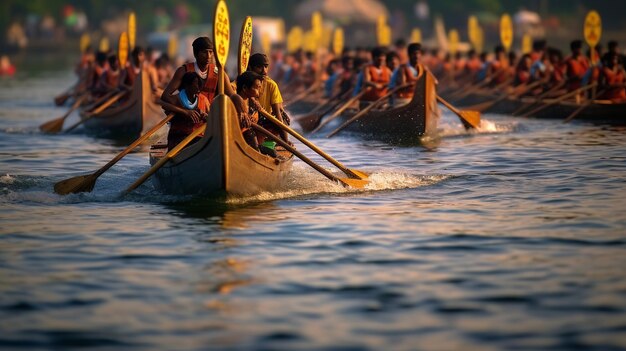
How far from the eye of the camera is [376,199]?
1303 centimetres

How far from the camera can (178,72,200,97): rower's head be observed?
1290cm

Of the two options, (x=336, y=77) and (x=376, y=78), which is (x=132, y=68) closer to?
(x=376, y=78)

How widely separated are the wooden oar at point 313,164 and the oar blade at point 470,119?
819 centimetres

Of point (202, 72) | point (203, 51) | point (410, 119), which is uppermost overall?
point (203, 51)

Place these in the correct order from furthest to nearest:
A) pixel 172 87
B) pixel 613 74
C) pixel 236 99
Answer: pixel 613 74
pixel 172 87
pixel 236 99

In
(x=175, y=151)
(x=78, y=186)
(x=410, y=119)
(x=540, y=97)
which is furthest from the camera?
(x=540, y=97)

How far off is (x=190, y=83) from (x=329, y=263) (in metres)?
3.89

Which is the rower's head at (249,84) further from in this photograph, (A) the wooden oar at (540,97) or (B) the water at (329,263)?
(A) the wooden oar at (540,97)

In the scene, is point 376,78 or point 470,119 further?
point 470,119

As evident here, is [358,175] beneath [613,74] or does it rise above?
beneath

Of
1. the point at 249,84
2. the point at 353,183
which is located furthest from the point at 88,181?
the point at 353,183

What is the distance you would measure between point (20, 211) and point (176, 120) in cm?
198

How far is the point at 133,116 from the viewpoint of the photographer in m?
22.1

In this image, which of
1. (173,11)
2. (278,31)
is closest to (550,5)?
(278,31)
